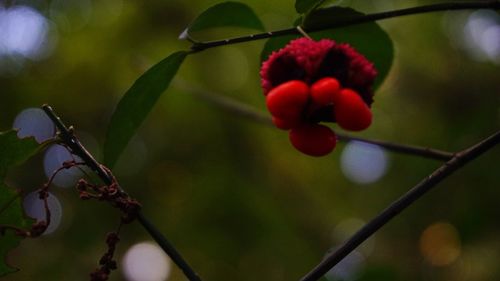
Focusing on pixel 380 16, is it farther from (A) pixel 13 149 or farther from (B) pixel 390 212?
(A) pixel 13 149

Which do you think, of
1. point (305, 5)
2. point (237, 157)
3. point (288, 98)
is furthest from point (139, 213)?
point (237, 157)

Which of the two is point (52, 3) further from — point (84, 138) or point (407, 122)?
point (407, 122)

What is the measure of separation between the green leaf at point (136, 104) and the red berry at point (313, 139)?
14cm

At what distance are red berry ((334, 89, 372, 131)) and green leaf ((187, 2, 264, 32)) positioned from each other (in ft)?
0.61

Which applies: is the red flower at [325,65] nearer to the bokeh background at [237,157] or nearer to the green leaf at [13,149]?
the green leaf at [13,149]

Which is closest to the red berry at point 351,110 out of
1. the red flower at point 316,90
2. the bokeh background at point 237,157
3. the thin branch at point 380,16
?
the red flower at point 316,90

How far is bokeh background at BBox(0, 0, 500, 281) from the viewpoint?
1.49 metres

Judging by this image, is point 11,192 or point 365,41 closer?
point 11,192

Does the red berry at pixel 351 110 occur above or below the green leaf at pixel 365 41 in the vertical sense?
above

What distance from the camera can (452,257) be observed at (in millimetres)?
1462

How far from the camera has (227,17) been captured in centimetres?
71

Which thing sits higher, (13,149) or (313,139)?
(13,149)

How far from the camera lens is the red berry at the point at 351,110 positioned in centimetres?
53

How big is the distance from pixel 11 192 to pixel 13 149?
0.14ft
